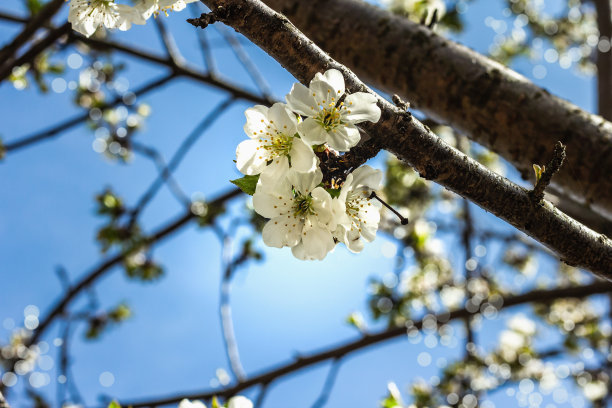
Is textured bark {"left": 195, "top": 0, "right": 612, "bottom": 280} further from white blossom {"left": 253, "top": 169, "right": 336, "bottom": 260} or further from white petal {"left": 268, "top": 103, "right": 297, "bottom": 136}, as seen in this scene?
white blossom {"left": 253, "top": 169, "right": 336, "bottom": 260}

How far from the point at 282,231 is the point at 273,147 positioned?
227mm

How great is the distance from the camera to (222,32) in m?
3.16

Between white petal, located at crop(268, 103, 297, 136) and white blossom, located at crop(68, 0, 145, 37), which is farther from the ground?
white blossom, located at crop(68, 0, 145, 37)

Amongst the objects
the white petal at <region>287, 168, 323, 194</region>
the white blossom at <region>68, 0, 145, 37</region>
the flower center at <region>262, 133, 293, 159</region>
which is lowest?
the white petal at <region>287, 168, 323, 194</region>

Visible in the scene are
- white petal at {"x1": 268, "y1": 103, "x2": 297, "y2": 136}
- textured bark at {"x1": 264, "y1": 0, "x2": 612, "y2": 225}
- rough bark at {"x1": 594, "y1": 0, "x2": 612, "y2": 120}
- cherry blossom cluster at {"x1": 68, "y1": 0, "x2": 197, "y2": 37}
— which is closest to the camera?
white petal at {"x1": 268, "y1": 103, "x2": 297, "y2": 136}

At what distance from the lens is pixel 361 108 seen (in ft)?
3.30

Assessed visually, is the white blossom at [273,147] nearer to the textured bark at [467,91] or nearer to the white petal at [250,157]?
the white petal at [250,157]

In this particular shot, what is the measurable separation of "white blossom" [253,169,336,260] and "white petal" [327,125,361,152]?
0.28 ft

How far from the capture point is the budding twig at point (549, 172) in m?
1.03

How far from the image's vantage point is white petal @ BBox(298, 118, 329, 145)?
104cm

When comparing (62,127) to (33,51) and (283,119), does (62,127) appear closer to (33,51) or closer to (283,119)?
(33,51)

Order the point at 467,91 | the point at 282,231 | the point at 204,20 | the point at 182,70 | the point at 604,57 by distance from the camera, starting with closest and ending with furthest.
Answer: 1. the point at 204,20
2. the point at 282,231
3. the point at 467,91
4. the point at 182,70
5. the point at 604,57

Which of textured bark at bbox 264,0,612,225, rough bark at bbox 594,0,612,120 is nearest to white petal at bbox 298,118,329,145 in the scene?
textured bark at bbox 264,0,612,225

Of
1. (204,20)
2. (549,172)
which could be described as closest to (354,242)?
(549,172)
